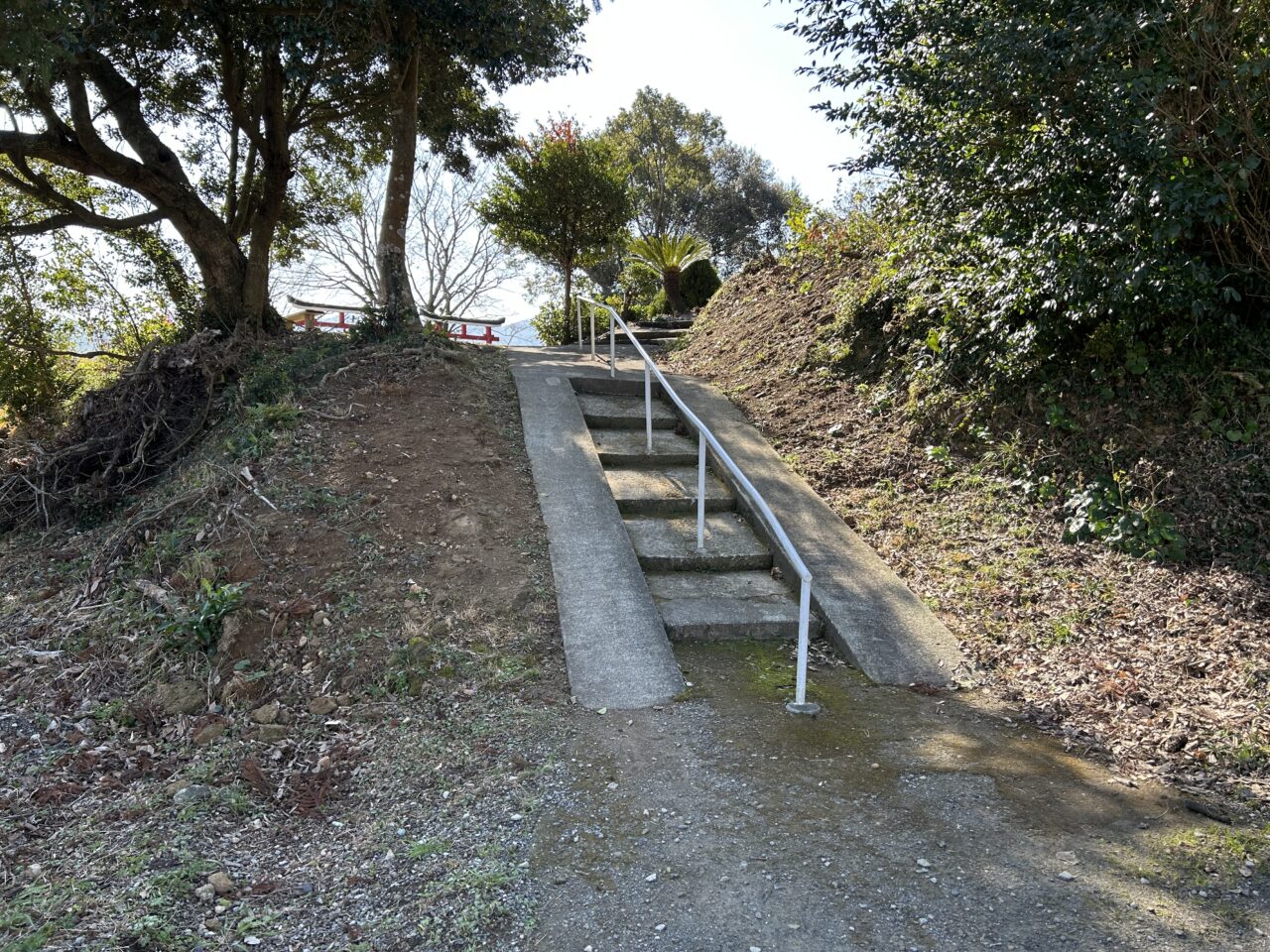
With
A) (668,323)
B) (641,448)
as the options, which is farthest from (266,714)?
(668,323)

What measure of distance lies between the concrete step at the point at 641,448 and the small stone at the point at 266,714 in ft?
11.0

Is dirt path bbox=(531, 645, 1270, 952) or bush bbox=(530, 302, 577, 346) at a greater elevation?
bush bbox=(530, 302, 577, 346)

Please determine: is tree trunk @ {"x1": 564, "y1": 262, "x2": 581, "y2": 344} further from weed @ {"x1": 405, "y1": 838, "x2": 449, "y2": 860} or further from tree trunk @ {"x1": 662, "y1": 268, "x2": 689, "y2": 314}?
weed @ {"x1": 405, "y1": 838, "x2": 449, "y2": 860}

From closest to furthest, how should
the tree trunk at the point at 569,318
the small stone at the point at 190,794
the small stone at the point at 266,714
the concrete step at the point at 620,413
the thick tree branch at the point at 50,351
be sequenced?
1. the small stone at the point at 190,794
2. the small stone at the point at 266,714
3. the concrete step at the point at 620,413
4. the thick tree branch at the point at 50,351
5. the tree trunk at the point at 569,318

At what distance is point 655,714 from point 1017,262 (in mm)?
4341

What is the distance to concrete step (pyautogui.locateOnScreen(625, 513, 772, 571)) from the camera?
5.40 m

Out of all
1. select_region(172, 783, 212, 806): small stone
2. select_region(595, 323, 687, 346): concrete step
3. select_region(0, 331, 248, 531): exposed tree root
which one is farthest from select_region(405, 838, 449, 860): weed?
select_region(595, 323, 687, 346): concrete step

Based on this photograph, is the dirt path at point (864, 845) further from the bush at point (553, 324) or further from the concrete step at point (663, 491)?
the bush at point (553, 324)

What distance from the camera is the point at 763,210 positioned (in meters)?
28.0

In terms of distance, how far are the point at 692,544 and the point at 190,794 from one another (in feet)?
10.9

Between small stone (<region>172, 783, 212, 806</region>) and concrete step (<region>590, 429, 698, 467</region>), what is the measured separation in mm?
3918

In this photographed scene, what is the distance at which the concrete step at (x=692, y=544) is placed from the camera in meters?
5.40

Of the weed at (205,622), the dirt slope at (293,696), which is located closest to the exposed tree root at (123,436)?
the dirt slope at (293,696)

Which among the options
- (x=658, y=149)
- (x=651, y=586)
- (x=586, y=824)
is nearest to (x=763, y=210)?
(x=658, y=149)
